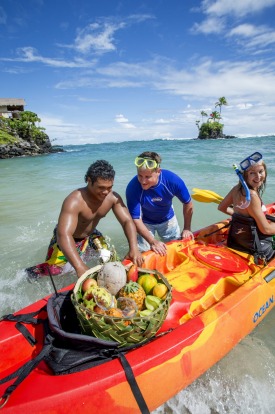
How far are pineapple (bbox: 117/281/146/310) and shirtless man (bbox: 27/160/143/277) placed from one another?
34.3 inches

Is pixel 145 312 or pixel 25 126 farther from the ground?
pixel 25 126

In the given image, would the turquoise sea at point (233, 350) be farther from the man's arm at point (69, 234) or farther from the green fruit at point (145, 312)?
the man's arm at point (69, 234)

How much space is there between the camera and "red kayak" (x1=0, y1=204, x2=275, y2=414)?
74.1 inches

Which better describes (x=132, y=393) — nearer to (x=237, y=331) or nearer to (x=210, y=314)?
(x=210, y=314)

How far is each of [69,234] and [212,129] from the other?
82442 millimetres

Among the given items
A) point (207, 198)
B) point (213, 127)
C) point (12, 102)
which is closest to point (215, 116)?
point (213, 127)

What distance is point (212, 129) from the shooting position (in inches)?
3110

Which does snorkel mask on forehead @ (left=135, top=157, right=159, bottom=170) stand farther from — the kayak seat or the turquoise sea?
the turquoise sea

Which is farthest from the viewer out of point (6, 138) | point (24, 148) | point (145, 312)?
point (24, 148)

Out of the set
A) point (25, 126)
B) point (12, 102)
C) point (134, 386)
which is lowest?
point (134, 386)

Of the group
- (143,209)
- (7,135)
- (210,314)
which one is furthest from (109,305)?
(7,135)

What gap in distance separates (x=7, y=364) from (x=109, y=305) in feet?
3.76

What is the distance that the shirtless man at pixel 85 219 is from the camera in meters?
3.19

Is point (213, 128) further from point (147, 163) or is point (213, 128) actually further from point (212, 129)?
point (147, 163)
